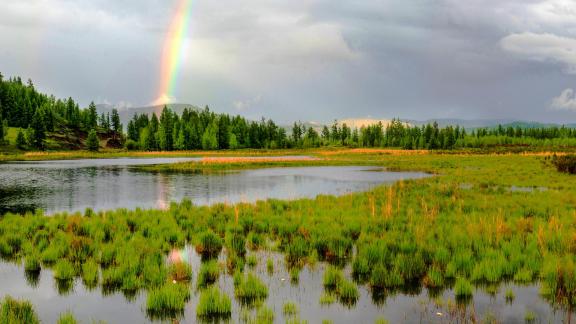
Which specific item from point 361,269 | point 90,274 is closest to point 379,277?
point 361,269

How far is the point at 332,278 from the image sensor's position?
11969mm

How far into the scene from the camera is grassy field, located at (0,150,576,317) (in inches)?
457

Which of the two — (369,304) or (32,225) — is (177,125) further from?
(369,304)

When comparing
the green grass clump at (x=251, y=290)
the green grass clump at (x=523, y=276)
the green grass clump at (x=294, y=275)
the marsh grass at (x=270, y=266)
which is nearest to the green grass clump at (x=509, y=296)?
the green grass clump at (x=523, y=276)

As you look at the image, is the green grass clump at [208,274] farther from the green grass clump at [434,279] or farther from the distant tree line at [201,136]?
the distant tree line at [201,136]

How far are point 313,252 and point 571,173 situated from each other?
126ft

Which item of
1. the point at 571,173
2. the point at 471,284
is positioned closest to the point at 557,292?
the point at 471,284

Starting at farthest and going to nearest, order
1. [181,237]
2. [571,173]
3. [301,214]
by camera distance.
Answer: [571,173], [301,214], [181,237]

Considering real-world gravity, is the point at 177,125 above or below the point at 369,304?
above

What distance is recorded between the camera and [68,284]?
39.1 ft

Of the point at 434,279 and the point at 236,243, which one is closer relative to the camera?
the point at 434,279

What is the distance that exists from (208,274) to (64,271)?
4.36m

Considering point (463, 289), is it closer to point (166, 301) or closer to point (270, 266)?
point (270, 266)

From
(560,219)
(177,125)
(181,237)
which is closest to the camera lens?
(181,237)
